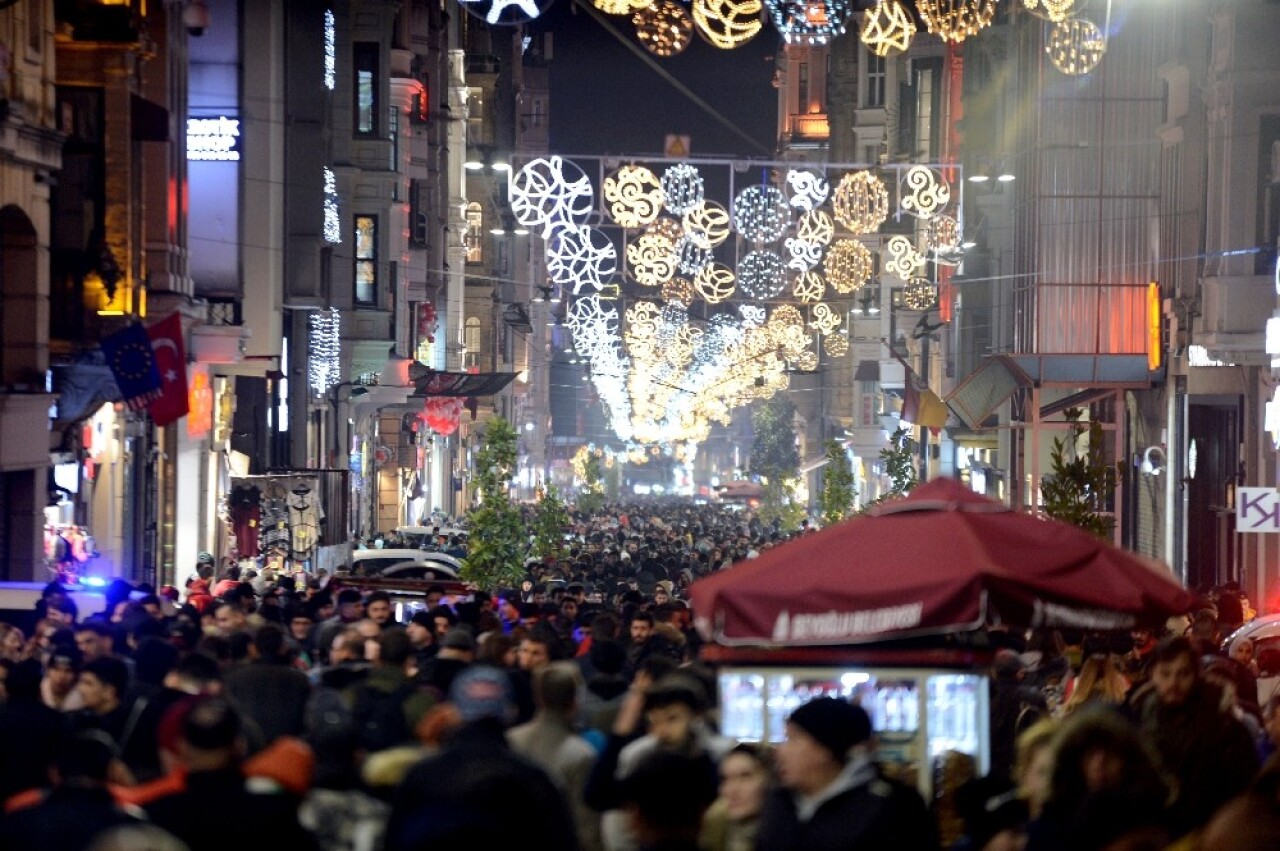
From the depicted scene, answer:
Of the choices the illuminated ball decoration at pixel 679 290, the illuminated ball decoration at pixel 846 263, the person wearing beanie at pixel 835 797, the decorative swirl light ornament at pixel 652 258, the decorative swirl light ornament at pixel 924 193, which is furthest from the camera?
the illuminated ball decoration at pixel 679 290

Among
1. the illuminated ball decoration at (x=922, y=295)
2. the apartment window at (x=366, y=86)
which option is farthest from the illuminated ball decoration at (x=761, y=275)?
the apartment window at (x=366, y=86)

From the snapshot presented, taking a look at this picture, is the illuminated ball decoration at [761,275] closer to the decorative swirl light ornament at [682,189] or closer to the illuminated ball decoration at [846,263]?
the illuminated ball decoration at [846,263]

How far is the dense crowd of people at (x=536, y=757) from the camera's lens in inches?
263

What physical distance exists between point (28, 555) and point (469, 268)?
55.4 m

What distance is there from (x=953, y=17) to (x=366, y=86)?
1164 inches

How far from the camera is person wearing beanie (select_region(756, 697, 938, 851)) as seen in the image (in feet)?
23.1

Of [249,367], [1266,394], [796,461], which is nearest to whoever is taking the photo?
[1266,394]

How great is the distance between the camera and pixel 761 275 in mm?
53625

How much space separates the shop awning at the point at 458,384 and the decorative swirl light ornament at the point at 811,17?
3442cm

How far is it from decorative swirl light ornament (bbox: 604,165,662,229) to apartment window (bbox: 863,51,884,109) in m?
50.4

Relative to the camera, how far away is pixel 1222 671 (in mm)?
13281

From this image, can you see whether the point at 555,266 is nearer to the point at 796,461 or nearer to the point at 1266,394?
the point at 1266,394

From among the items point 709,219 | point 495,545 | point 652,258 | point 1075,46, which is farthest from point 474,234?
point 1075,46

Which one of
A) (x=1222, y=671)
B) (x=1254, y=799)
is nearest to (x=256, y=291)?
(x=1222, y=671)
